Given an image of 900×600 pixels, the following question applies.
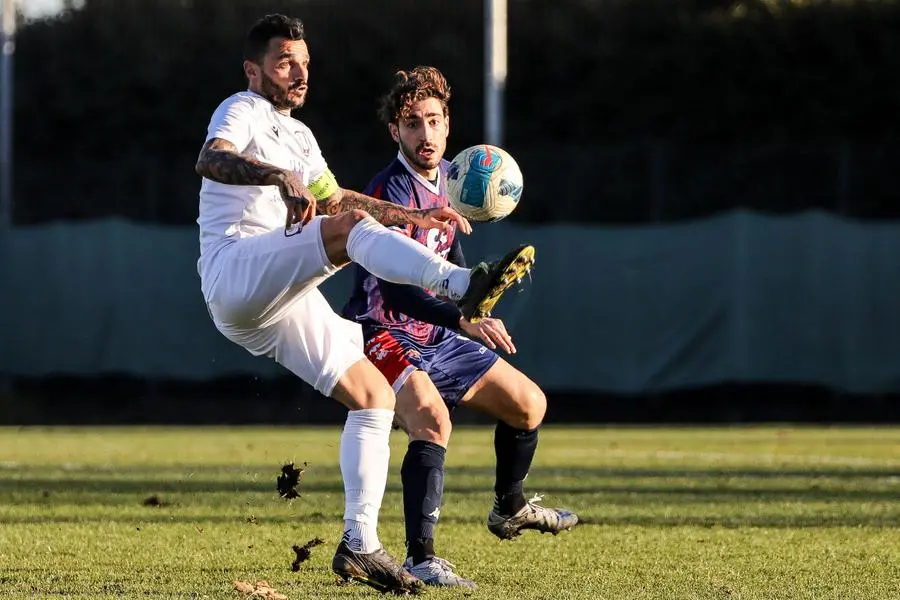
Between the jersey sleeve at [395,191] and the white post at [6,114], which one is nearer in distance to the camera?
the jersey sleeve at [395,191]

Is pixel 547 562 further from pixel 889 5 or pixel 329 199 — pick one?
pixel 889 5

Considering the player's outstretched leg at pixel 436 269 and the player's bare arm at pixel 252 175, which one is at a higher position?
the player's bare arm at pixel 252 175

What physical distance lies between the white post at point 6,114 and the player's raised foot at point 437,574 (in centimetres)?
1433

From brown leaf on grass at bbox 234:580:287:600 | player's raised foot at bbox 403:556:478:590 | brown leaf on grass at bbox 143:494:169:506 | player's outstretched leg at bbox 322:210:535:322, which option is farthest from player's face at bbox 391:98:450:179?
brown leaf on grass at bbox 143:494:169:506

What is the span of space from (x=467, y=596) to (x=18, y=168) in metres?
18.0

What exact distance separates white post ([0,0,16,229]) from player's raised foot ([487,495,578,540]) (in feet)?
44.8

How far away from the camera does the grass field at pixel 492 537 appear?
6.10m

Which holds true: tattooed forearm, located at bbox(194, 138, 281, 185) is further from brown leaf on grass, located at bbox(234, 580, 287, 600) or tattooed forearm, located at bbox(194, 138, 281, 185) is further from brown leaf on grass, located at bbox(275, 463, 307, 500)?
brown leaf on grass, located at bbox(234, 580, 287, 600)

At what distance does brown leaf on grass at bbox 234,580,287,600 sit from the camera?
558 centimetres

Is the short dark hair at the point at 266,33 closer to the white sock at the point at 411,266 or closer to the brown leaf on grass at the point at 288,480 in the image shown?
the white sock at the point at 411,266

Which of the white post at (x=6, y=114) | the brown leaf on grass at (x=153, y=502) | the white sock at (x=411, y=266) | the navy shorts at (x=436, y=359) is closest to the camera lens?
the white sock at (x=411, y=266)

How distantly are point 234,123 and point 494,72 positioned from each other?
14.4 metres

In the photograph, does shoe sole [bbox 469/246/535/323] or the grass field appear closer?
shoe sole [bbox 469/246/535/323]

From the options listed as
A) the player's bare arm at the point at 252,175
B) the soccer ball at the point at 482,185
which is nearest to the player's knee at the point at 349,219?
the player's bare arm at the point at 252,175
